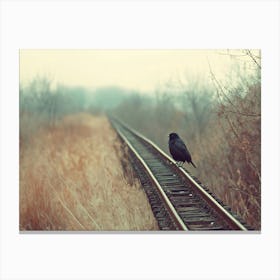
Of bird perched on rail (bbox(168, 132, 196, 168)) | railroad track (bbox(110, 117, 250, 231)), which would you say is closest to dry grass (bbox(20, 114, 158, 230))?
railroad track (bbox(110, 117, 250, 231))

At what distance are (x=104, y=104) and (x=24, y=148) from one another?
889mm

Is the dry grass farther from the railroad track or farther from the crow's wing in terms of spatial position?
the crow's wing

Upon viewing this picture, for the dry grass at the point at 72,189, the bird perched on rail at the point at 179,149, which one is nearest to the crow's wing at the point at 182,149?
the bird perched on rail at the point at 179,149

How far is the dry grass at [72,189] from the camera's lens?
Result: 5.34 metres

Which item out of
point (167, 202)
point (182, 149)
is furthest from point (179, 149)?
point (167, 202)

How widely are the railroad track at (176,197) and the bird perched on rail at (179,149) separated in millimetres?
96

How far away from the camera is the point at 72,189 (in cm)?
541

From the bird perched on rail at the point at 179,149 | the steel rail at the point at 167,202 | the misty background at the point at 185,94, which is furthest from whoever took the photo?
the bird perched on rail at the point at 179,149

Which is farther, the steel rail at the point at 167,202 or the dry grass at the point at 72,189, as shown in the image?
the dry grass at the point at 72,189

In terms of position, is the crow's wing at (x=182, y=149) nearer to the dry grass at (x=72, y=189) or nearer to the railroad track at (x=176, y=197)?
the railroad track at (x=176, y=197)

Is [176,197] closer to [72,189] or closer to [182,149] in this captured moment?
[182,149]

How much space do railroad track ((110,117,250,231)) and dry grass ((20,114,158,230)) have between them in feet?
0.46

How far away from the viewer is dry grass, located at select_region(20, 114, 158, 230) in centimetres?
534

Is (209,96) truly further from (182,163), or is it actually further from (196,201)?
(196,201)
